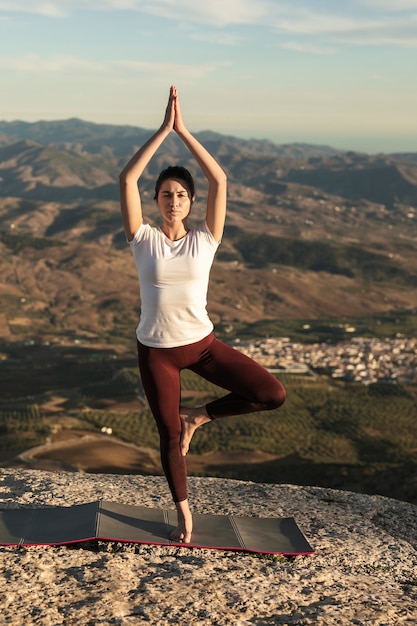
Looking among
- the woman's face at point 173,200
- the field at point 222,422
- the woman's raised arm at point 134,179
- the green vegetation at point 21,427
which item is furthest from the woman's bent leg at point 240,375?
the green vegetation at point 21,427

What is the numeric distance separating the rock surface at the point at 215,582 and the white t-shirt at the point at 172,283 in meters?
3.00

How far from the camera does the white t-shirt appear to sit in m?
8.68

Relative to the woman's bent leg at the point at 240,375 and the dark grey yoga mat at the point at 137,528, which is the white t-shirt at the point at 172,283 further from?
the dark grey yoga mat at the point at 137,528

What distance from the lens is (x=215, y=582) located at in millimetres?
9055

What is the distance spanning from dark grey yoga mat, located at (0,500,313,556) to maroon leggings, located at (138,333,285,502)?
180 centimetres

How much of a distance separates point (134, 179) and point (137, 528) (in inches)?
202

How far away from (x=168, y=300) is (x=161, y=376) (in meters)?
1.05

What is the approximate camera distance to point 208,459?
92.6 metres

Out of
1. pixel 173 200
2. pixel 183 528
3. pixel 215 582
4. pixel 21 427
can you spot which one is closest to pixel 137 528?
pixel 183 528

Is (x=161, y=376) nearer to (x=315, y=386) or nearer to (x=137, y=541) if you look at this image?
(x=137, y=541)

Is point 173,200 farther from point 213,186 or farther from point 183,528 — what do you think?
point 183,528

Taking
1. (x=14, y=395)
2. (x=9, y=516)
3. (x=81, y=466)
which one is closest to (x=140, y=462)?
(x=81, y=466)

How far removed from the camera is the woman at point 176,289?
871cm

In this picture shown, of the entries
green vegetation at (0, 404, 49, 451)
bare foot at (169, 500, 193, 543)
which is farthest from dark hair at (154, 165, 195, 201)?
green vegetation at (0, 404, 49, 451)
